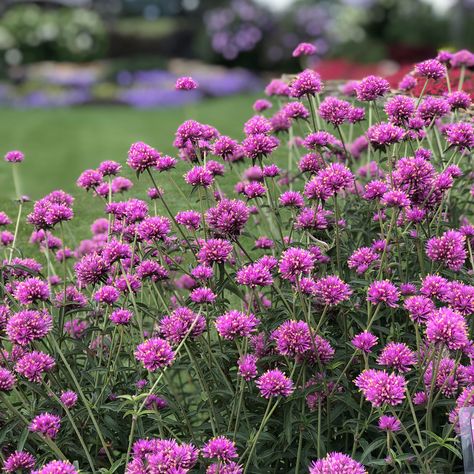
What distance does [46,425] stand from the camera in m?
Result: 1.75

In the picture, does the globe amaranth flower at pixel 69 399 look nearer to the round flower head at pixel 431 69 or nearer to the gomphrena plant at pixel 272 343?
the gomphrena plant at pixel 272 343

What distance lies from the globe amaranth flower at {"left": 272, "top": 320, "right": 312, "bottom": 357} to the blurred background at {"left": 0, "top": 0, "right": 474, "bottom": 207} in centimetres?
852

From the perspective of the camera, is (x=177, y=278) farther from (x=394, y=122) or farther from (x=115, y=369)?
(x=394, y=122)

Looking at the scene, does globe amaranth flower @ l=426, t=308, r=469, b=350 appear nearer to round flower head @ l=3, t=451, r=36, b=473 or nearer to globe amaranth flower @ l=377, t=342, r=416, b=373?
globe amaranth flower @ l=377, t=342, r=416, b=373

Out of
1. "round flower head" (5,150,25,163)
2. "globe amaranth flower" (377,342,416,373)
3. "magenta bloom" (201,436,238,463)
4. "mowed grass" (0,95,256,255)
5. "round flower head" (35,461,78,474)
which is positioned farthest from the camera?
"mowed grass" (0,95,256,255)

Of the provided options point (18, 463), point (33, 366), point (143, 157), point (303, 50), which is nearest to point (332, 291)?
point (143, 157)

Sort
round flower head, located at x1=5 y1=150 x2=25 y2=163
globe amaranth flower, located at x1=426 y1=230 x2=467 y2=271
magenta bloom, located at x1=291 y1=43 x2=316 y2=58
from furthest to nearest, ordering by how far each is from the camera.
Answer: magenta bloom, located at x1=291 y1=43 x2=316 y2=58 < round flower head, located at x1=5 y1=150 x2=25 y2=163 < globe amaranth flower, located at x1=426 y1=230 x2=467 y2=271

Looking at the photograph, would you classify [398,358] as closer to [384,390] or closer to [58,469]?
[384,390]

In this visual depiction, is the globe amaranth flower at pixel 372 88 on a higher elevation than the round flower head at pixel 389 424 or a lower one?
higher

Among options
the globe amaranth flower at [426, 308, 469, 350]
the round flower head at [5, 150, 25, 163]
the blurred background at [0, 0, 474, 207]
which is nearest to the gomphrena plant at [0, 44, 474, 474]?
the globe amaranth flower at [426, 308, 469, 350]

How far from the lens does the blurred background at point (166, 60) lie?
1204 centimetres

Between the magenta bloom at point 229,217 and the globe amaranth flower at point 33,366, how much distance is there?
0.51 m

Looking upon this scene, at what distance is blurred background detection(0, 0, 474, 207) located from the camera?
39.5 ft

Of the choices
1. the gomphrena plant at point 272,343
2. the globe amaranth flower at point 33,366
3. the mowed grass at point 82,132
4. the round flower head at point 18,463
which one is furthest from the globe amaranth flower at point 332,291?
the mowed grass at point 82,132
